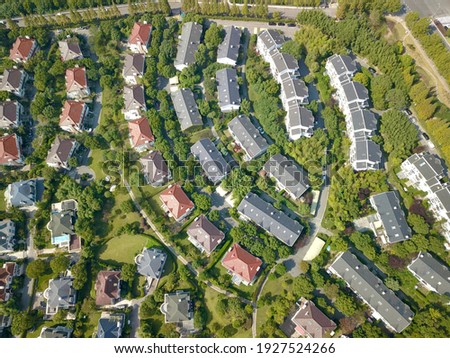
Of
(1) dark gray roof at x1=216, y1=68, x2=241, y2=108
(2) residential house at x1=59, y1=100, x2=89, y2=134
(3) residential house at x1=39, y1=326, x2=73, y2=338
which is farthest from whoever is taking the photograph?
(1) dark gray roof at x1=216, y1=68, x2=241, y2=108

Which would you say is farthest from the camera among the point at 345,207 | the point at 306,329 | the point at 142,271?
the point at 345,207

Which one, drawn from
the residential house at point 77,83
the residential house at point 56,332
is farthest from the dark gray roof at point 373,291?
the residential house at point 77,83

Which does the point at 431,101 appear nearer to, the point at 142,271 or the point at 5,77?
the point at 142,271

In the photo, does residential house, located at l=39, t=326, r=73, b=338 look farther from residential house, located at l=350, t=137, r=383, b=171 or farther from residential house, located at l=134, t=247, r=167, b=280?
residential house, located at l=350, t=137, r=383, b=171

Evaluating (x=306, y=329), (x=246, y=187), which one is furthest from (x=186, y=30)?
(x=306, y=329)

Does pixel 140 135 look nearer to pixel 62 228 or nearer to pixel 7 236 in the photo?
pixel 62 228

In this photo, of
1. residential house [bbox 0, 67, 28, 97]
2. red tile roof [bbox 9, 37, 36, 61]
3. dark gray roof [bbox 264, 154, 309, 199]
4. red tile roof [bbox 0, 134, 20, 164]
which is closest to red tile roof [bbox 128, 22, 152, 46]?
red tile roof [bbox 9, 37, 36, 61]
